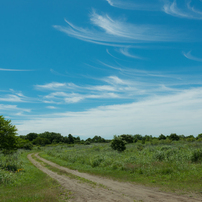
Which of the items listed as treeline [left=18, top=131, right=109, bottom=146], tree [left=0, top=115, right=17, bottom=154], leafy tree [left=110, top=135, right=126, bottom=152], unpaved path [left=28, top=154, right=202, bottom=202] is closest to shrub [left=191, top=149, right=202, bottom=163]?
unpaved path [left=28, top=154, right=202, bottom=202]

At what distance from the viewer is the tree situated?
22.2m

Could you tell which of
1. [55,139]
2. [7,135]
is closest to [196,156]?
[7,135]

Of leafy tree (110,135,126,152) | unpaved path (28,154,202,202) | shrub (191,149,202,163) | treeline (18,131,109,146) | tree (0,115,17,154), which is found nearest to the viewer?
unpaved path (28,154,202,202)

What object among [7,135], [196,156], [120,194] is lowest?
[120,194]

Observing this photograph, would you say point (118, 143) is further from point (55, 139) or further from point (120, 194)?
point (55, 139)

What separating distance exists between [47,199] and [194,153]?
17.1 metres

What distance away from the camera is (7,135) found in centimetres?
2262

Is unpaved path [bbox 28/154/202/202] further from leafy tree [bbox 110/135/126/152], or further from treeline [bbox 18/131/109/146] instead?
treeline [bbox 18/131/109/146]

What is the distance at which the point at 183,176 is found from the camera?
13781mm

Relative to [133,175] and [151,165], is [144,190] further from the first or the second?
[151,165]

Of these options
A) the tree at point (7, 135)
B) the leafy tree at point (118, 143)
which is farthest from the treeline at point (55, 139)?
the tree at point (7, 135)

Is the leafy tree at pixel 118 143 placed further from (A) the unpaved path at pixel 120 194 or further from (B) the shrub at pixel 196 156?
(A) the unpaved path at pixel 120 194

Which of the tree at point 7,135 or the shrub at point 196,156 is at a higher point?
the tree at point 7,135

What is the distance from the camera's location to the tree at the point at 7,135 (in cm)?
2225
